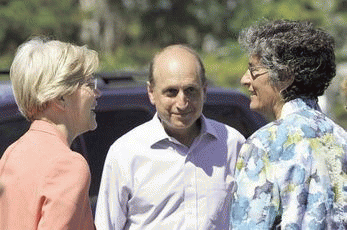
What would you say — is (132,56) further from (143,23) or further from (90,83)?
(90,83)

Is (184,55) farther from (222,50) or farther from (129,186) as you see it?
(222,50)

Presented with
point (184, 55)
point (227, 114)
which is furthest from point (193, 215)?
point (227, 114)

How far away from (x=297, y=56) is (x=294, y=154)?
15.7 inches

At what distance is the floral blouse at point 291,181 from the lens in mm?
3072

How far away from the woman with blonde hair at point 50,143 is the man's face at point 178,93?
2.08 ft

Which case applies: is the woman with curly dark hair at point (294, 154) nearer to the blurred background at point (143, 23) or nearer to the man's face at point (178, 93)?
the man's face at point (178, 93)

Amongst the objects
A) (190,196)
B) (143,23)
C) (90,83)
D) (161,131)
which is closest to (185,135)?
(161,131)

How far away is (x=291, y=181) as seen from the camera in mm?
3074

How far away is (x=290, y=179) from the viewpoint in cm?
308

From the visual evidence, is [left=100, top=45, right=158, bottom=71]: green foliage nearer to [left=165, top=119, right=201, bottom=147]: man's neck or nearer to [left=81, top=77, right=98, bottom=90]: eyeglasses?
[left=165, top=119, right=201, bottom=147]: man's neck

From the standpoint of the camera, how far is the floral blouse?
307 centimetres

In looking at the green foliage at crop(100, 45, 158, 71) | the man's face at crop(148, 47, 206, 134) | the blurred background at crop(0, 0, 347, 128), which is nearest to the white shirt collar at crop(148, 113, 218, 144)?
the man's face at crop(148, 47, 206, 134)

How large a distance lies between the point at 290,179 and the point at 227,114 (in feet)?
7.09

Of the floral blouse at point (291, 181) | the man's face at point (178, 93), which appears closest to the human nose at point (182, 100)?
the man's face at point (178, 93)
